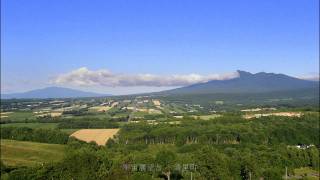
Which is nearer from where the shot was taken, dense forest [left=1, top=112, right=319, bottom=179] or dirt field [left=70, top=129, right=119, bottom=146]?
dense forest [left=1, top=112, right=319, bottom=179]

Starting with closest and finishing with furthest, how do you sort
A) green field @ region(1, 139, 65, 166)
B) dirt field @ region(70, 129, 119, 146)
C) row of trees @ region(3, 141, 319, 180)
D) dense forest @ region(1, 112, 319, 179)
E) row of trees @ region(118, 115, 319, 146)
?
row of trees @ region(3, 141, 319, 180) → dense forest @ region(1, 112, 319, 179) → green field @ region(1, 139, 65, 166) → row of trees @ region(118, 115, 319, 146) → dirt field @ region(70, 129, 119, 146)

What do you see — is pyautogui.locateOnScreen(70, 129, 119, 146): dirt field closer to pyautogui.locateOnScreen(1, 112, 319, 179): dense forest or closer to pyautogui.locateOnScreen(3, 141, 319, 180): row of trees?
pyautogui.locateOnScreen(1, 112, 319, 179): dense forest

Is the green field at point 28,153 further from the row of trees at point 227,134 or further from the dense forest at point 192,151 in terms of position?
the row of trees at point 227,134

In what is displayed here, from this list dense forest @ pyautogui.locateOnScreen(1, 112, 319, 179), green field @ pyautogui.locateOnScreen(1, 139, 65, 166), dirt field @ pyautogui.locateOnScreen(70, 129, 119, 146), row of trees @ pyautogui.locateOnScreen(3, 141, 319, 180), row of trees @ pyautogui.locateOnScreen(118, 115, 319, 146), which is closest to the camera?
row of trees @ pyautogui.locateOnScreen(3, 141, 319, 180)

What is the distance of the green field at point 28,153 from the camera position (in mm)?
101875

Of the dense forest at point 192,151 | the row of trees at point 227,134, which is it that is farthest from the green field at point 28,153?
the row of trees at point 227,134

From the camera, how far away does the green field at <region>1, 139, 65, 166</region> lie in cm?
10188

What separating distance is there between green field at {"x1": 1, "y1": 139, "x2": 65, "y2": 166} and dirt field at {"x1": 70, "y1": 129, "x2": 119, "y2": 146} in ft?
45.2

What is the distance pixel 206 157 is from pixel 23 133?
246ft

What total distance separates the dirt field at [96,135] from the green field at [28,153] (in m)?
13.8

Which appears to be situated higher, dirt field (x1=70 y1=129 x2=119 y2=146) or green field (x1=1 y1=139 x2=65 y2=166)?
dirt field (x1=70 y1=129 x2=119 y2=146)

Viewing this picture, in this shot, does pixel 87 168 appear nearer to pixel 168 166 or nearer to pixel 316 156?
pixel 168 166

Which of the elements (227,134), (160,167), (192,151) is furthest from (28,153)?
(227,134)

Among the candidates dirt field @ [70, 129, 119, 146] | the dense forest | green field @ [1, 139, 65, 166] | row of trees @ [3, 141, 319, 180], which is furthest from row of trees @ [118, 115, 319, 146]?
row of trees @ [3, 141, 319, 180]
